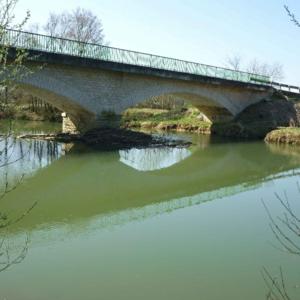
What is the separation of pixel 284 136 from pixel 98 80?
12012mm

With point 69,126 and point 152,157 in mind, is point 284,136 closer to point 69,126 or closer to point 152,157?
point 152,157

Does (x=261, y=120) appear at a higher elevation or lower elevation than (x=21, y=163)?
higher

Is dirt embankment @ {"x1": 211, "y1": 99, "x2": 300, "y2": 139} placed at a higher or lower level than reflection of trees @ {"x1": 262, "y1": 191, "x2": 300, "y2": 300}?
higher

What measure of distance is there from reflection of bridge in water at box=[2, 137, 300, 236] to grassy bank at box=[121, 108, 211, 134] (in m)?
13.9

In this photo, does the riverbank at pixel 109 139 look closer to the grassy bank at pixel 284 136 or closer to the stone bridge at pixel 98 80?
the stone bridge at pixel 98 80

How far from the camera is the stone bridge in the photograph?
20.6 meters

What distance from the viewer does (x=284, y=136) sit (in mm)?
28547

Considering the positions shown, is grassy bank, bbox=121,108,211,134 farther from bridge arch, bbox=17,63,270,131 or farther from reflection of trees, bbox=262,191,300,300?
reflection of trees, bbox=262,191,300,300

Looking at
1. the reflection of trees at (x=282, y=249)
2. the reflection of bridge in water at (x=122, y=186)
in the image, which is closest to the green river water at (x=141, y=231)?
the reflection of bridge in water at (x=122, y=186)

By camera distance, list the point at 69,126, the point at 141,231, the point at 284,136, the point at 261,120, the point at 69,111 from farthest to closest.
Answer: the point at 261,120, the point at 284,136, the point at 69,126, the point at 69,111, the point at 141,231

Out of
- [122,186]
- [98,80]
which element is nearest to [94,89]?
[98,80]

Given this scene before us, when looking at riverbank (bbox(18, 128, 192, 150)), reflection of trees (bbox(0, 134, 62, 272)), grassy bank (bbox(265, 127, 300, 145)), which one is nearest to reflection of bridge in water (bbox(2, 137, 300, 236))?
reflection of trees (bbox(0, 134, 62, 272))

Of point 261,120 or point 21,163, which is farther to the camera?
point 261,120


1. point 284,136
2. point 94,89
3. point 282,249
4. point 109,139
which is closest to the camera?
point 282,249
